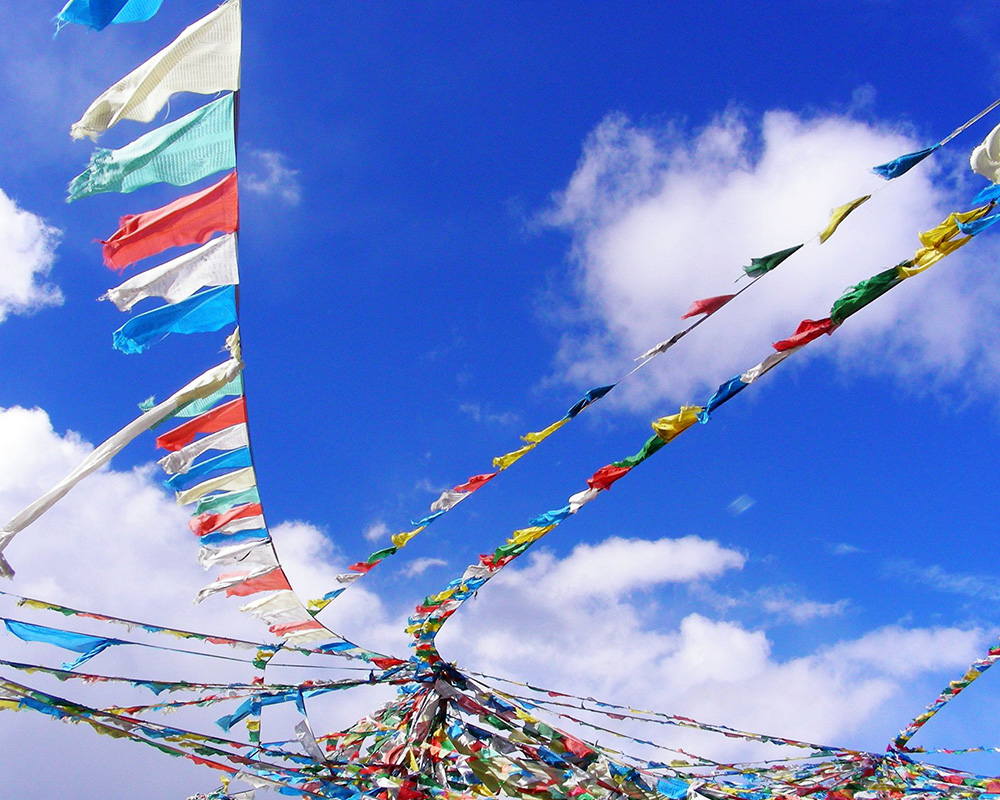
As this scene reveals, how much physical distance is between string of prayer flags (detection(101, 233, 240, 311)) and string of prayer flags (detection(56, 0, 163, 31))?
4.32ft

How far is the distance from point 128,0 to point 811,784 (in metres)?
10.5

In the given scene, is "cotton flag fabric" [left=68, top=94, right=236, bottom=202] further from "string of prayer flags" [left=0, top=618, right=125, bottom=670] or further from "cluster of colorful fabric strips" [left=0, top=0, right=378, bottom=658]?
"string of prayer flags" [left=0, top=618, right=125, bottom=670]

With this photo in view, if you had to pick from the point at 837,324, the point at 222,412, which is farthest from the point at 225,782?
the point at 837,324

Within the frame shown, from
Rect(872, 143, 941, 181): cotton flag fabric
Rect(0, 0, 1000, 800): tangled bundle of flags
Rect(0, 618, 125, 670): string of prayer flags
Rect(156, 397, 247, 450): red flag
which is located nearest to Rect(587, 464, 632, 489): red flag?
Rect(0, 0, 1000, 800): tangled bundle of flags

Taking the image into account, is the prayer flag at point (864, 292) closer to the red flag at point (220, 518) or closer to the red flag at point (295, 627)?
the red flag at point (220, 518)

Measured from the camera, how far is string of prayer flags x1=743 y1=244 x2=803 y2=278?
3.60m

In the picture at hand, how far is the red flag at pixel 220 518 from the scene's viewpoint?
254 inches

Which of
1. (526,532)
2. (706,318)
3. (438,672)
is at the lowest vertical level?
(438,672)

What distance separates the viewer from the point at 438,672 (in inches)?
251

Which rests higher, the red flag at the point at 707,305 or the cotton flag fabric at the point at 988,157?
the cotton flag fabric at the point at 988,157

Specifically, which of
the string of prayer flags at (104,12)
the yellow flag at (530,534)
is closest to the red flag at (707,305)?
the yellow flag at (530,534)

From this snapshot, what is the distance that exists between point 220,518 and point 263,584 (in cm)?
105

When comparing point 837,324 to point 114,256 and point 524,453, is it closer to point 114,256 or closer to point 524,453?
point 524,453

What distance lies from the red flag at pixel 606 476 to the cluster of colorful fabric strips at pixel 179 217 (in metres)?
2.84
